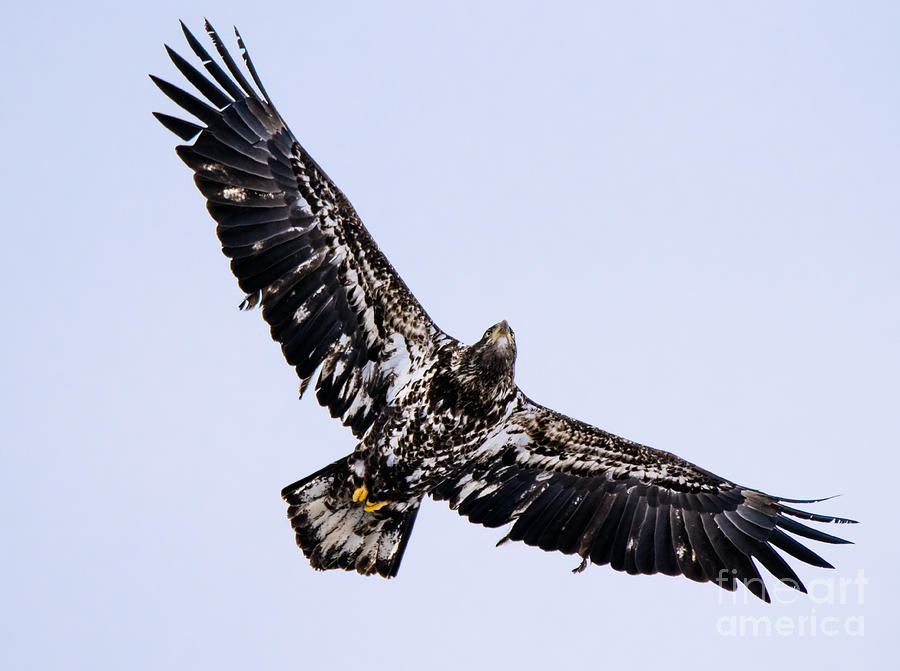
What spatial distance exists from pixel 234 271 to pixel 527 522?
4.63 meters

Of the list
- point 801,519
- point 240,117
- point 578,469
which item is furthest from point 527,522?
point 240,117

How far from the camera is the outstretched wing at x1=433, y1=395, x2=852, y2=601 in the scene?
13.8 m

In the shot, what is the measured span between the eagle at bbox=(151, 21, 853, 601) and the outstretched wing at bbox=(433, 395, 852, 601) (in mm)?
17

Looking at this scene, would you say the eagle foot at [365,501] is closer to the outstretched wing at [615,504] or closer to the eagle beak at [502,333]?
the outstretched wing at [615,504]

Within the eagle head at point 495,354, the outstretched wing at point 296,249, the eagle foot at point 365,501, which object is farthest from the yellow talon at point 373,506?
the eagle head at point 495,354

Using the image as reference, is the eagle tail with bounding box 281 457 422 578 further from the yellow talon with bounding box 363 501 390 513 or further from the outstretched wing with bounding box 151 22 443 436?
the outstretched wing with bounding box 151 22 443 436

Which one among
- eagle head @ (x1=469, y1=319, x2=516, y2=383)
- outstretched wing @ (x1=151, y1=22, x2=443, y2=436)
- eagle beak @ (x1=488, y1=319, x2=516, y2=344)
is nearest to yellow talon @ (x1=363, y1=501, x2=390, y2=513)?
outstretched wing @ (x1=151, y1=22, x2=443, y2=436)

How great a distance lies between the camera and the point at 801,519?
535 inches

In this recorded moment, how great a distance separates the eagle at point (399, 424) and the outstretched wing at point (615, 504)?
2 centimetres

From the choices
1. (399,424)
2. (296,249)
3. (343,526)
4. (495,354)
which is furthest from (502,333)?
(343,526)

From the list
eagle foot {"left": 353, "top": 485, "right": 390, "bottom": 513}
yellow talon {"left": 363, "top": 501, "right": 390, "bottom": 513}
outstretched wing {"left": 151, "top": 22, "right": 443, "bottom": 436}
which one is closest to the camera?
outstretched wing {"left": 151, "top": 22, "right": 443, "bottom": 436}

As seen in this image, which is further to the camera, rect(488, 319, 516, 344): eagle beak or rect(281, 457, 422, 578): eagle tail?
rect(281, 457, 422, 578): eagle tail

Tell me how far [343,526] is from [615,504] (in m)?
3.30

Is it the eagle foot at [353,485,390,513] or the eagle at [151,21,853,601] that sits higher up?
the eagle at [151,21,853,601]
